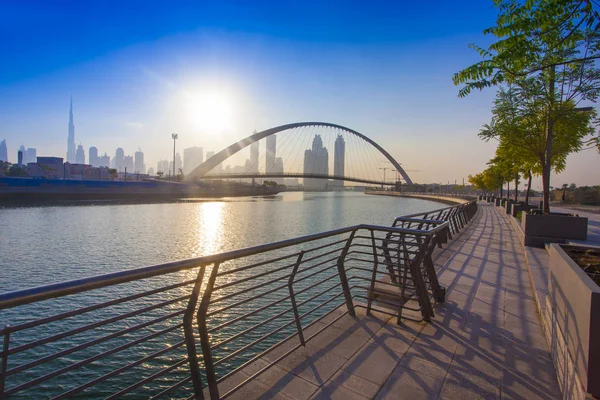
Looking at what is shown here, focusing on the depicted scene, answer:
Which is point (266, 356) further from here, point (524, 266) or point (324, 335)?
point (524, 266)

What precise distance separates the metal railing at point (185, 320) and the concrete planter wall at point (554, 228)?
19.1ft

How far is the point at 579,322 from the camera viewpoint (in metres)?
2.48

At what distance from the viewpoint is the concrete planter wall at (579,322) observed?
222 centimetres

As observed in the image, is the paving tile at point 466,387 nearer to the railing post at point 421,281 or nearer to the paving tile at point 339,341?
the paving tile at point 339,341

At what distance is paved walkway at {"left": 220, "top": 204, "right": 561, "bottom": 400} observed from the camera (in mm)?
3041

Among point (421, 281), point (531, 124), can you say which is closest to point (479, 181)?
point (531, 124)

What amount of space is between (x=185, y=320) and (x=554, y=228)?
11248 mm

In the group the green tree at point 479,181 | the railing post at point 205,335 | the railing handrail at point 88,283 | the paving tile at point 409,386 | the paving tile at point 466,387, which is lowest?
Answer: the paving tile at point 466,387

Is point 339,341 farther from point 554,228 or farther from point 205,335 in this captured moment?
point 554,228

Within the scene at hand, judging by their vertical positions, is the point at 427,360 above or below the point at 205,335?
below

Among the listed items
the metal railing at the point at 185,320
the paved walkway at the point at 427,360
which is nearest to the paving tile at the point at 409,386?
the paved walkway at the point at 427,360

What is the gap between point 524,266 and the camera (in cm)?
827

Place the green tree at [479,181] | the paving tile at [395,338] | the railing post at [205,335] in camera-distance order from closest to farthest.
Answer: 1. the railing post at [205,335]
2. the paving tile at [395,338]
3. the green tree at [479,181]

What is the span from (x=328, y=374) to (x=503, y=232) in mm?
13806
